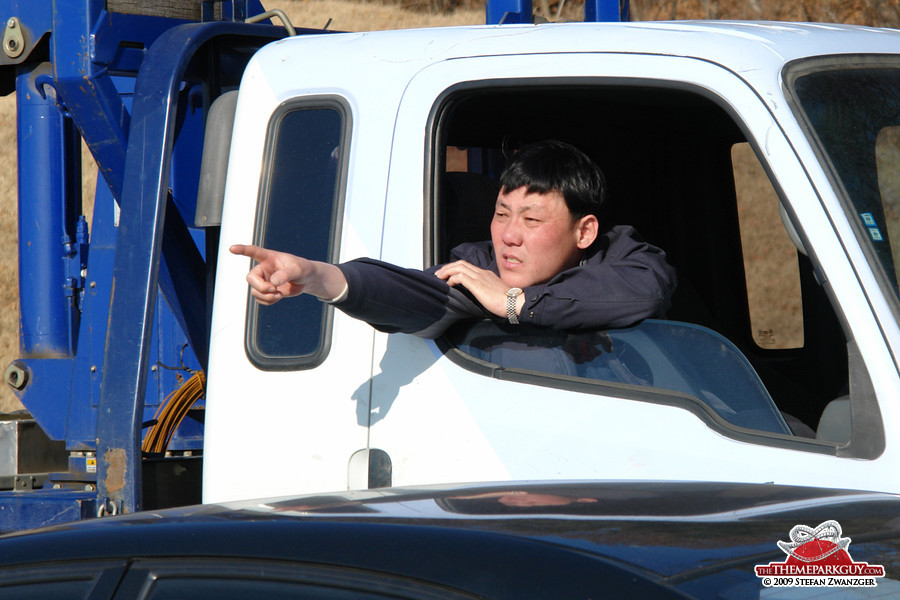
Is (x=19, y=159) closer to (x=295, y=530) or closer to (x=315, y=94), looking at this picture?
(x=315, y=94)

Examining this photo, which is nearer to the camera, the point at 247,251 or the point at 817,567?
the point at 817,567

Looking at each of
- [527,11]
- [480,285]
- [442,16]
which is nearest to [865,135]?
[480,285]

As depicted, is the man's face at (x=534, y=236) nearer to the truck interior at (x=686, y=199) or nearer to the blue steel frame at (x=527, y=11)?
the truck interior at (x=686, y=199)

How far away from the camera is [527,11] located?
13.2 ft

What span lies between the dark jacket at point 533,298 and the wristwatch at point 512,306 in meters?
0.02

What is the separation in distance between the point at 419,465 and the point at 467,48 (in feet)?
3.10

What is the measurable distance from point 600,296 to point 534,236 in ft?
0.93

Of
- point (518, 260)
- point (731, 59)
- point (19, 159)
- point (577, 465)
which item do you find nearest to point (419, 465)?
point (577, 465)

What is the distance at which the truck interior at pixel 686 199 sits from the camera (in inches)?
123

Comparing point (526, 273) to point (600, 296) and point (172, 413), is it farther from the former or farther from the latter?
point (172, 413)

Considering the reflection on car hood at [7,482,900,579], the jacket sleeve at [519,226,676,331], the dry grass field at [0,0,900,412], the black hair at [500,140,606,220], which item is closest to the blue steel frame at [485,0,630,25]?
the black hair at [500,140,606,220]

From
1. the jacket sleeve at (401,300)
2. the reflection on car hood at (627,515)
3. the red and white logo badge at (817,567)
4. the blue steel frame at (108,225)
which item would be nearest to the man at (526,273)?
the jacket sleeve at (401,300)

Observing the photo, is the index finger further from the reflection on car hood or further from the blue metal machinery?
the blue metal machinery

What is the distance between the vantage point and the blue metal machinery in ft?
9.66
